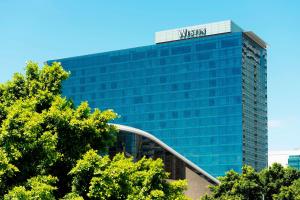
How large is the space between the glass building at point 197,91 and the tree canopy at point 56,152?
120 meters

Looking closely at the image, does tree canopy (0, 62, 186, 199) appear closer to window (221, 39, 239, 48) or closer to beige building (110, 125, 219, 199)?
beige building (110, 125, 219, 199)

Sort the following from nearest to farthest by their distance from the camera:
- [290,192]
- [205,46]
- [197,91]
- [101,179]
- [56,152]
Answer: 1. [101,179]
2. [56,152]
3. [290,192]
4. [205,46]
5. [197,91]

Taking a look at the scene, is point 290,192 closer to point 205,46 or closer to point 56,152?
point 56,152

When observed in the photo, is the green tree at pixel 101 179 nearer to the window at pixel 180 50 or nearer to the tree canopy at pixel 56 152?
the tree canopy at pixel 56 152

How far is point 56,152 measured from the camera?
33.4 m

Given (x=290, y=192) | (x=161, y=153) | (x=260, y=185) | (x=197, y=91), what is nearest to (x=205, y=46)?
(x=197, y=91)

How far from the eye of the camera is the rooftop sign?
163 m

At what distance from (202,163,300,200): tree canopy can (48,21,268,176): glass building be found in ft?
264

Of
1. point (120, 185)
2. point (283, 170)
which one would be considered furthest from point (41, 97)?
point (283, 170)

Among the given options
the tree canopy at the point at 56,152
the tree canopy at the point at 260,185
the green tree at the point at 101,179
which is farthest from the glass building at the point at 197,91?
the green tree at the point at 101,179

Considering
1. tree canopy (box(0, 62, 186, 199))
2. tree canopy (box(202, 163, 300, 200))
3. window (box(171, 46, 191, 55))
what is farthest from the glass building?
tree canopy (box(0, 62, 186, 199))

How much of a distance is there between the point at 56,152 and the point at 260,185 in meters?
45.7

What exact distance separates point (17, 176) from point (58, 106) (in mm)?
5064

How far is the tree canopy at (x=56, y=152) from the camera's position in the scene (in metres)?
31.6
